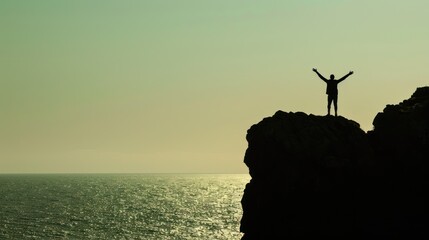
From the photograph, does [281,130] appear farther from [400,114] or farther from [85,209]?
[85,209]

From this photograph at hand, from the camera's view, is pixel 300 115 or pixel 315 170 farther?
pixel 300 115

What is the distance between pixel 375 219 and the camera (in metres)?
28.8

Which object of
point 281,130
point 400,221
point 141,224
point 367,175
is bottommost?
point 141,224

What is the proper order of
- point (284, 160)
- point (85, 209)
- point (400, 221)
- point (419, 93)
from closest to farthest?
point (400, 221) < point (284, 160) < point (419, 93) < point (85, 209)

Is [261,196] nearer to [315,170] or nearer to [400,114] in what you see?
[315,170]

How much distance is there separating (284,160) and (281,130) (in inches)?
72.2

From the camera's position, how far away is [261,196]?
32031 millimetres

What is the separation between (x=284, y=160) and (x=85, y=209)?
319 ft

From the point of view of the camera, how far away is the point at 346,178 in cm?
2936

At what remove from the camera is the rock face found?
2898 centimetres

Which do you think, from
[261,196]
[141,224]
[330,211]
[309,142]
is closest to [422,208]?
[330,211]

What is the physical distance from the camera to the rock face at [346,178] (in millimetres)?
28984

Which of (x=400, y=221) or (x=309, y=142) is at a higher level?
(x=309, y=142)

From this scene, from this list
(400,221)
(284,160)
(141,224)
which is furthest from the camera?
(141,224)
